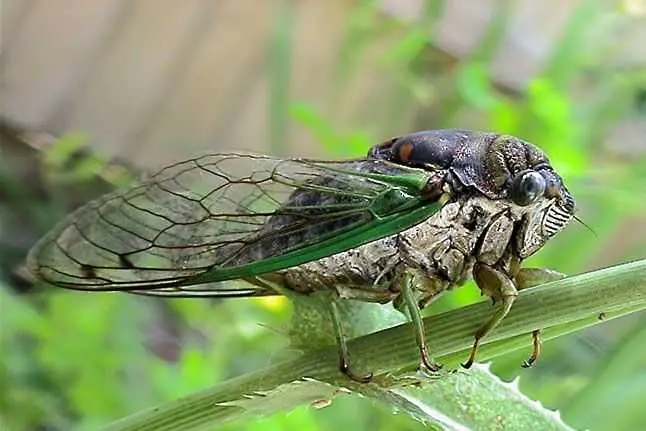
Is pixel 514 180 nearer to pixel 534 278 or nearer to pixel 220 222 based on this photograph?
pixel 534 278

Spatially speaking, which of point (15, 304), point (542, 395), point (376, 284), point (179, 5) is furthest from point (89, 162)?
point (376, 284)

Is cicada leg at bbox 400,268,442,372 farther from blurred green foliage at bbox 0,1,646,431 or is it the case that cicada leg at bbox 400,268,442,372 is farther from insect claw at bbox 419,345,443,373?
Answer: blurred green foliage at bbox 0,1,646,431

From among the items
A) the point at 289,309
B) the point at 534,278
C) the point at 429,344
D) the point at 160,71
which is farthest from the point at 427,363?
the point at 160,71

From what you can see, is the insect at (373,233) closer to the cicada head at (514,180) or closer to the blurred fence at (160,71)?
the cicada head at (514,180)

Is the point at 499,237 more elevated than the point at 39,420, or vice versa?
the point at 39,420

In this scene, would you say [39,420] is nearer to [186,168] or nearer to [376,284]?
[186,168]

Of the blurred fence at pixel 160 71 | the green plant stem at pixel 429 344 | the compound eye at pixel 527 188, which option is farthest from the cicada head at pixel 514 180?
the blurred fence at pixel 160 71
